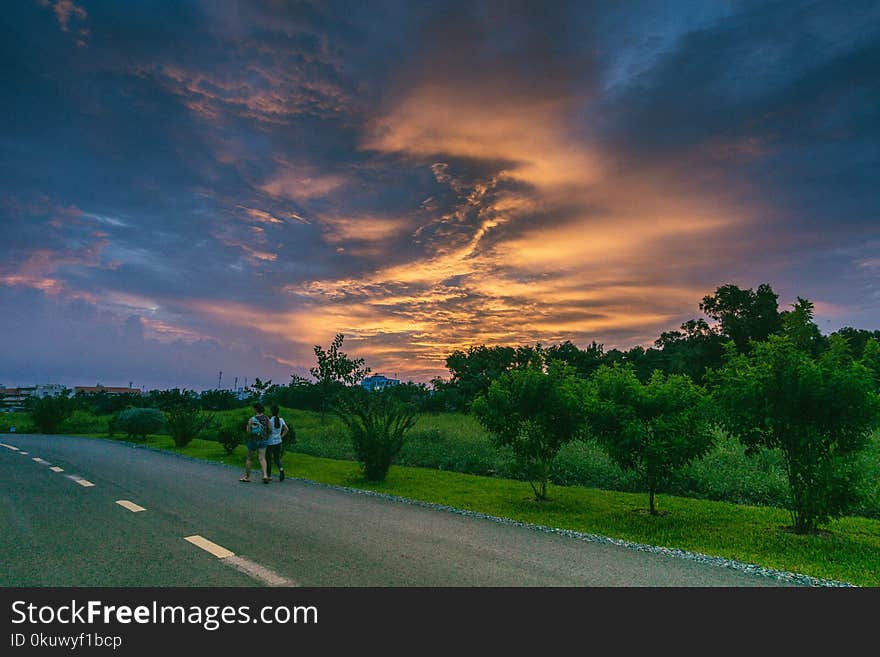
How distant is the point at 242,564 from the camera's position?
6.40m

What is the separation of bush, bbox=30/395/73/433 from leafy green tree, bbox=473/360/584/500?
135ft

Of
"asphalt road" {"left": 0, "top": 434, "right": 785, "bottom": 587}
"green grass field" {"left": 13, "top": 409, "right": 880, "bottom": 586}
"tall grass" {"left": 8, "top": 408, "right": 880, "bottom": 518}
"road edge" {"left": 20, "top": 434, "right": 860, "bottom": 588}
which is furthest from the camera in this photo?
"tall grass" {"left": 8, "top": 408, "right": 880, "bottom": 518}

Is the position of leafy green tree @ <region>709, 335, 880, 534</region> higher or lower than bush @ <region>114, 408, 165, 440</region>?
higher

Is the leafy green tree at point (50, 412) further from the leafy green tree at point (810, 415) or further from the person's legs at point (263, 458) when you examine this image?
the leafy green tree at point (810, 415)

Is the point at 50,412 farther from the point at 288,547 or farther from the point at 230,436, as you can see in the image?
the point at 288,547

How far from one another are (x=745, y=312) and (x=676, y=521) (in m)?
64.9

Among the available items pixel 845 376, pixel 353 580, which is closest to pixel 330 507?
pixel 353 580

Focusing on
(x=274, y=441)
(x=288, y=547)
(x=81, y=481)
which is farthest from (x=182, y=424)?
(x=288, y=547)

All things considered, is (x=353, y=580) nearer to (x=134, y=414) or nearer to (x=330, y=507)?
(x=330, y=507)

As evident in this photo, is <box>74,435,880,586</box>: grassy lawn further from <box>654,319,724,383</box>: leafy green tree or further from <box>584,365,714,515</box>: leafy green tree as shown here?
<box>654,319,724,383</box>: leafy green tree

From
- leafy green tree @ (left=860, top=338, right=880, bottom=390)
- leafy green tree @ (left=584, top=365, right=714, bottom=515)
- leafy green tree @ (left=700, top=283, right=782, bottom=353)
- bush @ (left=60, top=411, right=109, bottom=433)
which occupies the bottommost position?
bush @ (left=60, top=411, right=109, bottom=433)

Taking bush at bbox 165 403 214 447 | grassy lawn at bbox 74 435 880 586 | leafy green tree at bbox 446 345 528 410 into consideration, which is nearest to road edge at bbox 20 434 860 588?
grassy lawn at bbox 74 435 880 586

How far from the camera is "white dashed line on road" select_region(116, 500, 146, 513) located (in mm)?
9938

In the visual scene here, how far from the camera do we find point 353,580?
19.4ft
